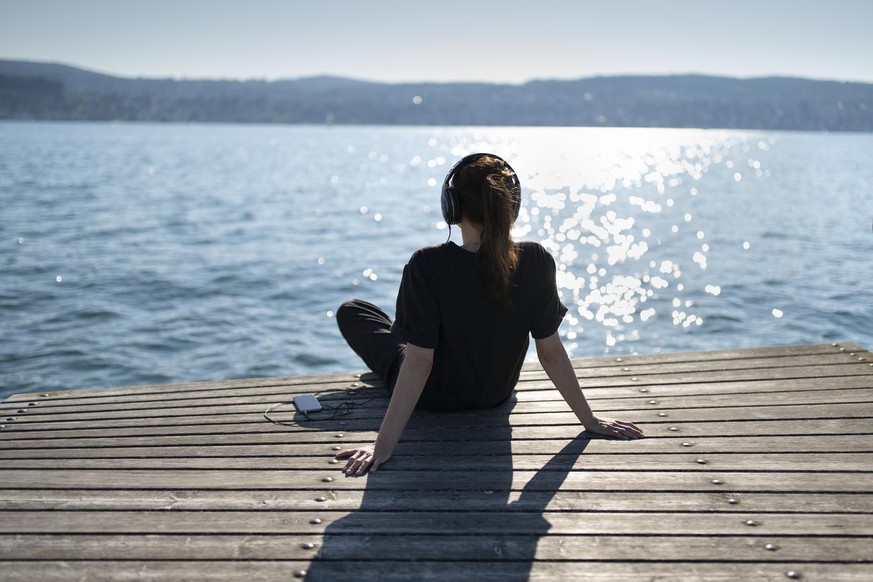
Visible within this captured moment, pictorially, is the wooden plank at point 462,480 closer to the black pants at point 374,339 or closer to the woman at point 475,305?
the woman at point 475,305

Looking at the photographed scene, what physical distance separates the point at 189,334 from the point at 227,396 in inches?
314

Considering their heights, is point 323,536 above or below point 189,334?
above

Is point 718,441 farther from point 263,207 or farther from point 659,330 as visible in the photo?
point 263,207

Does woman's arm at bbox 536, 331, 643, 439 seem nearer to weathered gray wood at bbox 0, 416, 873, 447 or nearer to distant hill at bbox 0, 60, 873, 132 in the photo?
weathered gray wood at bbox 0, 416, 873, 447

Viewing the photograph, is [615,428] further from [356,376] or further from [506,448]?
[356,376]

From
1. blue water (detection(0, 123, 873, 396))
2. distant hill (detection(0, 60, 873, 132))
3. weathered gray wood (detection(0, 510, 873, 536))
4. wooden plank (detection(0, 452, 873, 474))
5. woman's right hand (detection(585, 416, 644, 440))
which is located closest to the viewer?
weathered gray wood (detection(0, 510, 873, 536))

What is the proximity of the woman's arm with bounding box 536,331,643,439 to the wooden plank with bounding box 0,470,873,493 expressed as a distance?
503 millimetres

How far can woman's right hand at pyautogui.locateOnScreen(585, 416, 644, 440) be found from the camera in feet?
14.8

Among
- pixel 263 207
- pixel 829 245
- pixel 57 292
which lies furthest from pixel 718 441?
pixel 263 207

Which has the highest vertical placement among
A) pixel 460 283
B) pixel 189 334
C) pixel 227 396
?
pixel 460 283

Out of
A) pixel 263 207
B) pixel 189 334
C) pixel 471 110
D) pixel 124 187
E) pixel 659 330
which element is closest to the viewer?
pixel 189 334

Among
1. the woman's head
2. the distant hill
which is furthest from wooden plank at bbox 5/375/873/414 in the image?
the distant hill

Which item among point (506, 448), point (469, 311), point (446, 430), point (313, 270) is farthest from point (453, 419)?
point (313, 270)

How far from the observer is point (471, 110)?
597 feet
